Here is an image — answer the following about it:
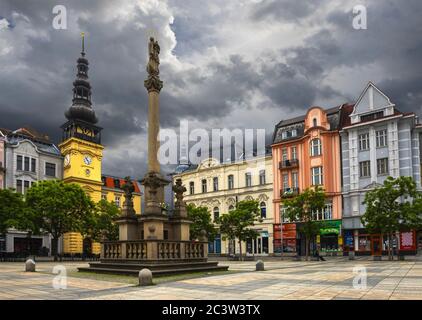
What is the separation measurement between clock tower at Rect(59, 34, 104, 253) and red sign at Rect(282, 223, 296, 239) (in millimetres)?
30749

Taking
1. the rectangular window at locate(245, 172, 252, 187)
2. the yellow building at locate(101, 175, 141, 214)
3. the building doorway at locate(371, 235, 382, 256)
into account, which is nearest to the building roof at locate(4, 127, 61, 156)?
the yellow building at locate(101, 175, 141, 214)

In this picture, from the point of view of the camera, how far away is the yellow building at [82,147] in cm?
6775

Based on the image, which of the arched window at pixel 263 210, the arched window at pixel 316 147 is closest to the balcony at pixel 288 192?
the arched window at pixel 263 210

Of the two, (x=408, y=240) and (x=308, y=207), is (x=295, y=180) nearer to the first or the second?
(x=308, y=207)

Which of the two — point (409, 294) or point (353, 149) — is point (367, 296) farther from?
point (353, 149)

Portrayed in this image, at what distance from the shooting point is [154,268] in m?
21.1

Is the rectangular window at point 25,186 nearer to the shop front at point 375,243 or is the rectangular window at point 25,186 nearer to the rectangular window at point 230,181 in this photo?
the rectangular window at point 230,181

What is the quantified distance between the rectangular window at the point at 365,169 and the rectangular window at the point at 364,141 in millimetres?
1789

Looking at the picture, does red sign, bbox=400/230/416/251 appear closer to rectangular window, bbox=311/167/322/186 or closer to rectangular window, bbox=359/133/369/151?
rectangular window, bbox=359/133/369/151

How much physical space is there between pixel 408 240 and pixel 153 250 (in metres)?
36.4

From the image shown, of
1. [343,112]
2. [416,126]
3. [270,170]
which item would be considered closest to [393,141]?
[416,126]

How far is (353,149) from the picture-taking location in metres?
54.4

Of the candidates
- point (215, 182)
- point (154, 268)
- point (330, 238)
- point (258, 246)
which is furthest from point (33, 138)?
point (154, 268)

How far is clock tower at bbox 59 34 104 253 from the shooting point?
2682 inches
